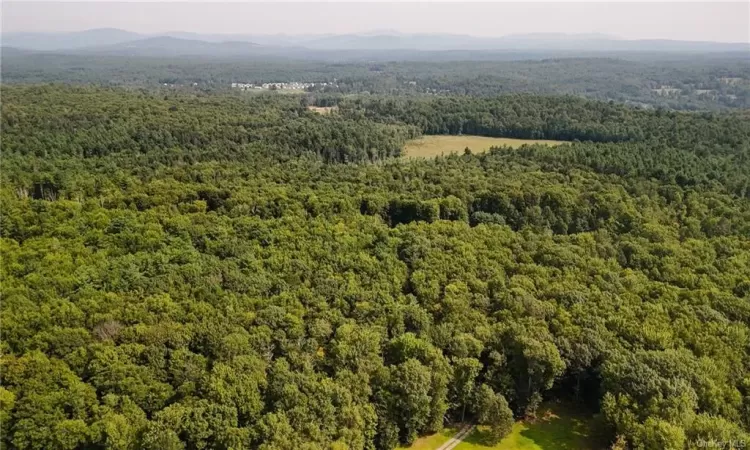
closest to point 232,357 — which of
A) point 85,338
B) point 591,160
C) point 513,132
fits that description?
point 85,338

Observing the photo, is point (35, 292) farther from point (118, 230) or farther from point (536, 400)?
point (536, 400)

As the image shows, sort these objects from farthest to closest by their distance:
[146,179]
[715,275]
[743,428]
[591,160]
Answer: [591,160], [146,179], [715,275], [743,428]

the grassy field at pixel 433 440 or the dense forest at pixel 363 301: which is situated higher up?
the dense forest at pixel 363 301

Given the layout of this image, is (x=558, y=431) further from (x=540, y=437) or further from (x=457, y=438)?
(x=457, y=438)

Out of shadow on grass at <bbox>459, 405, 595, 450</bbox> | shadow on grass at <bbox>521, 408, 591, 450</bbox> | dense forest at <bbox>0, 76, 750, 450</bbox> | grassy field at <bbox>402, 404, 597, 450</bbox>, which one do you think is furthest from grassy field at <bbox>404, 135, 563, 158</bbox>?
grassy field at <bbox>402, 404, 597, 450</bbox>

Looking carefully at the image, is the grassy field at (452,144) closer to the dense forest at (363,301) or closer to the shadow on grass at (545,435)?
the dense forest at (363,301)

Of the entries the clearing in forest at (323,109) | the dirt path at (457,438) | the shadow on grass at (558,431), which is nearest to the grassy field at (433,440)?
the dirt path at (457,438)
